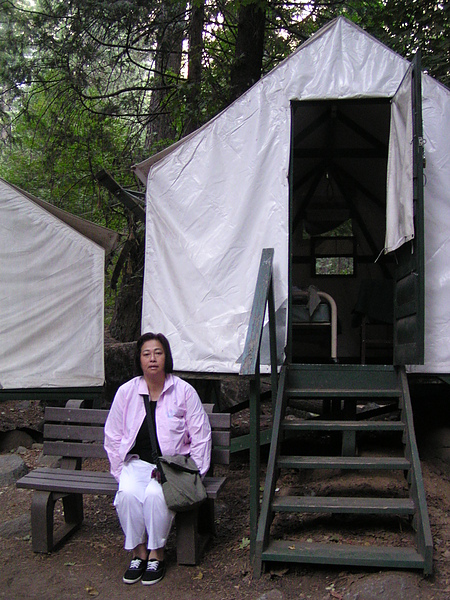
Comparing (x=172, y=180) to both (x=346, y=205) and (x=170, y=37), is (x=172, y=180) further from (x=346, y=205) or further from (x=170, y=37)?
(x=170, y=37)


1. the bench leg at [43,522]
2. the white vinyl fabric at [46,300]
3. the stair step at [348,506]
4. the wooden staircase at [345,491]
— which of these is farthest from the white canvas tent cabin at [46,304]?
the stair step at [348,506]

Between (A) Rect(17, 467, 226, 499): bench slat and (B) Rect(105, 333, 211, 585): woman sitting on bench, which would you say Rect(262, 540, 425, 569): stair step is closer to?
(A) Rect(17, 467, 226, 499): bench slat

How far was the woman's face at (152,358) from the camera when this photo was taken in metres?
4.06

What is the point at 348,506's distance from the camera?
4.00 m

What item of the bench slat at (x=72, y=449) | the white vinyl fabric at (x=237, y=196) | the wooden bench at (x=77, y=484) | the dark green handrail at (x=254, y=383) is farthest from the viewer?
the white vinyl fabric at (x=237, y=196)

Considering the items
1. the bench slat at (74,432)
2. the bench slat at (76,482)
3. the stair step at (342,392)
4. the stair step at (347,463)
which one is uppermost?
the stair step at (342,392)

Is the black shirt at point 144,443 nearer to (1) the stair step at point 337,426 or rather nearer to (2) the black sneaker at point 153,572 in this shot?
(2) the black sneaker at point 153,572

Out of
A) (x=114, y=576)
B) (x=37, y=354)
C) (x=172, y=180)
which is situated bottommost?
(x=114, y=576)

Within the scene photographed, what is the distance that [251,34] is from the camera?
854 cm

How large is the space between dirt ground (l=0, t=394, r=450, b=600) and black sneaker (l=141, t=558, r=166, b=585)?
4 cm

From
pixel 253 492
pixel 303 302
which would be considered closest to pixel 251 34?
pixel 303 302

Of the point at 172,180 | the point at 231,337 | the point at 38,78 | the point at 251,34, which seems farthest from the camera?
the point at 38,78

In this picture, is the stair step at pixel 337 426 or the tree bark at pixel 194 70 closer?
the stair step at pixel 337 426

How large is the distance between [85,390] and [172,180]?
237 cm
